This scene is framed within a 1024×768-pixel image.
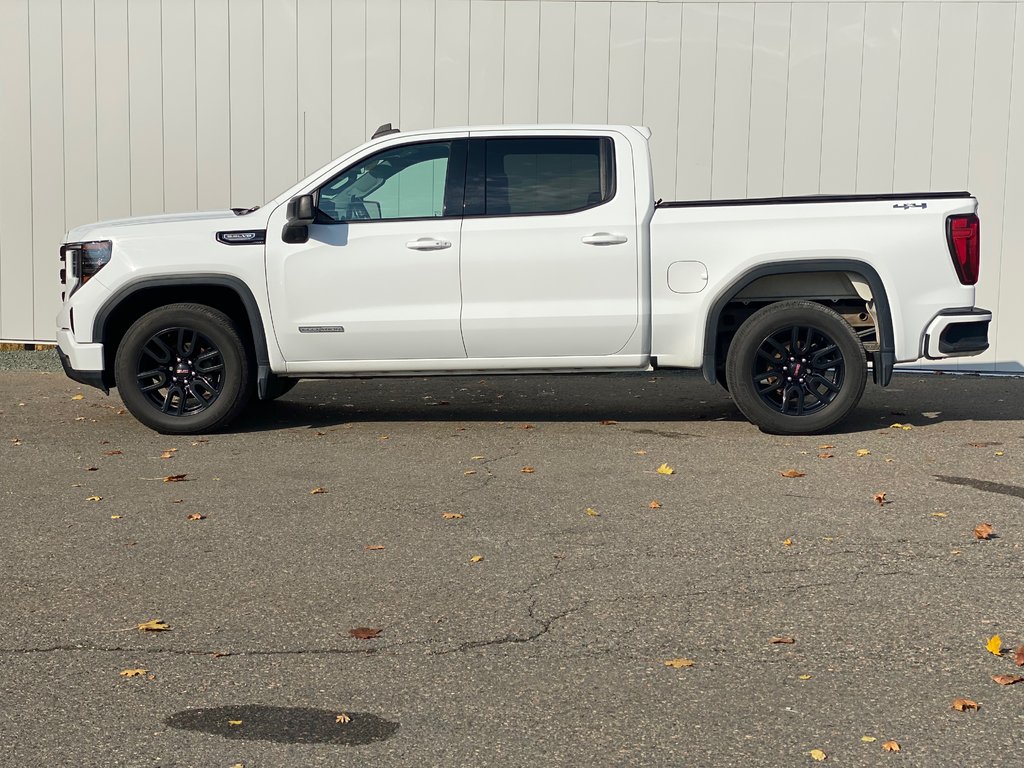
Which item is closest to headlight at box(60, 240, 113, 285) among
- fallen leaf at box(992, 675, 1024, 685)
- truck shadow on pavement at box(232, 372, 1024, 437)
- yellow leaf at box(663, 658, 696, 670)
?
truck shadow on pavement at box(232, 372, 1024, 437)

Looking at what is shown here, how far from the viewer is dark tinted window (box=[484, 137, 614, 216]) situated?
333 inches

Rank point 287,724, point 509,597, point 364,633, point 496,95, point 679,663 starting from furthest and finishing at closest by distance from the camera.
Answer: point 496,95, point 509,597, point 364,633, point 679,663, point 287,724

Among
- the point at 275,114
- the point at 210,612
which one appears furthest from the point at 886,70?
the point at 210,612

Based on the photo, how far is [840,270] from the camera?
8.28 metres

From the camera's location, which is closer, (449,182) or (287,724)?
(287,724)

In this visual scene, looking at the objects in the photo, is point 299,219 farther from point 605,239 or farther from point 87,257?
point 605,239

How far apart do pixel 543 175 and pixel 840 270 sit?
1988 millimetres

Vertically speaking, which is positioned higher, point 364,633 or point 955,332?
point 955,332

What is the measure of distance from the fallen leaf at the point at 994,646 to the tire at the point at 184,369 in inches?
214

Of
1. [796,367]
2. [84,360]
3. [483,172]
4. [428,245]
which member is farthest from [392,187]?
[796,367]

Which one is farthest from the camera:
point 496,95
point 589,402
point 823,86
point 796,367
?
point 496,95

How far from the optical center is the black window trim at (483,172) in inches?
332

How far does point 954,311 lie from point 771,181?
4.19m

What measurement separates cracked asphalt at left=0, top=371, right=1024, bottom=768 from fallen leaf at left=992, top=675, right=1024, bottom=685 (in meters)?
0.04
